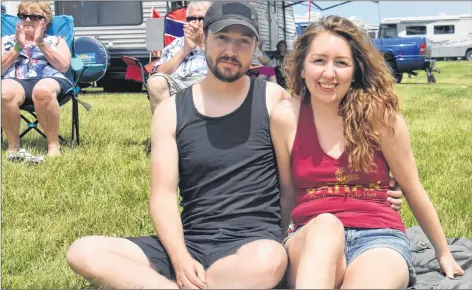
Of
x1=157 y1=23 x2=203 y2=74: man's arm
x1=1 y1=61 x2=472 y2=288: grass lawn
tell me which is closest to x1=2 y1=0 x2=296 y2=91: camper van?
x1=1 y1=61 x2=472 y2=288: grass lawn

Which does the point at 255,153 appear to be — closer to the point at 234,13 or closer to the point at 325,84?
the point at 325,84

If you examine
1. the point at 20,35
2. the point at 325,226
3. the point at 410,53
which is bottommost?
the point at 410,53

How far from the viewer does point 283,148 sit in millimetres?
2424

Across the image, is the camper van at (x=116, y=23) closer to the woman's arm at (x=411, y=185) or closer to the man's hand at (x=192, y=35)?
the man's hand at (x=192, y=35)

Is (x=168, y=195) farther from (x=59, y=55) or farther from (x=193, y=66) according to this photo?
(x=59, y=55)

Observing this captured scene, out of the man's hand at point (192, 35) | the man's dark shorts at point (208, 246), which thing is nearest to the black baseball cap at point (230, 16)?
the man's dark shorts at point (208, 246)

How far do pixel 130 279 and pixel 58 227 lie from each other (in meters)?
1.21

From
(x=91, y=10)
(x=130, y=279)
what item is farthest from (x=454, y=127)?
(x=91, y=10)

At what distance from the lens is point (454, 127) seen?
6852mm

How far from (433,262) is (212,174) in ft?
3.17

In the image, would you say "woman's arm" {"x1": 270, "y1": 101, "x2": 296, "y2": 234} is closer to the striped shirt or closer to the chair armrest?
the striped shirt

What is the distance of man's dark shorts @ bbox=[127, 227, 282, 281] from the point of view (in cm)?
229

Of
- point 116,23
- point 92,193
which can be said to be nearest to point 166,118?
point 92,193

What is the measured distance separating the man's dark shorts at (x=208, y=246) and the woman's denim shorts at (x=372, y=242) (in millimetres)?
134
